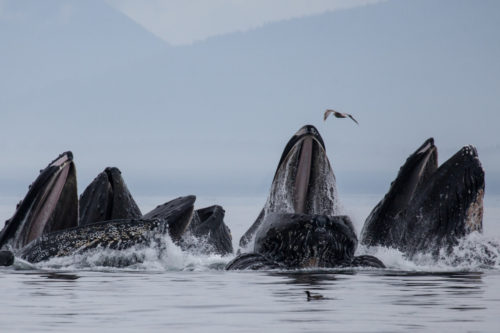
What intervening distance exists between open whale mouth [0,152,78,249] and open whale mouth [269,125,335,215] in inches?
117

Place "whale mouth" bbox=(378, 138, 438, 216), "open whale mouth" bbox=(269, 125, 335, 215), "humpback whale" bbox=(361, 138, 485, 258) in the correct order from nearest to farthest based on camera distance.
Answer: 1. "humpback whale" bbox=(361, 138, 485, 258)
2. "open whale mouth" bbox=(269, 125, 335, 215)
3. "whale mouth" bbox=(378, 138, 438, 216)

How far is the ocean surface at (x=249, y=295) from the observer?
770 centimetres

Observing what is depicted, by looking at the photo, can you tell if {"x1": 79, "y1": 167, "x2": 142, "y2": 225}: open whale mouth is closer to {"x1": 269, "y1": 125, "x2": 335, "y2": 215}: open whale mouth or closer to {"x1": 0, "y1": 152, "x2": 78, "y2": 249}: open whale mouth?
{"x1": 0, "y1": 152, "x2": 78, "y2": 249}: open whale mouth

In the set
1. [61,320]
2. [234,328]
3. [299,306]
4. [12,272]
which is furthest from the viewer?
[12,272]

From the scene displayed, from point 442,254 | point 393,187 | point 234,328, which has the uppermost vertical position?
point 393,187

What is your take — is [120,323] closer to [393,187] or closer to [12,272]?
[12,272]

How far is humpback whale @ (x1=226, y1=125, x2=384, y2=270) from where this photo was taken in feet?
46.2

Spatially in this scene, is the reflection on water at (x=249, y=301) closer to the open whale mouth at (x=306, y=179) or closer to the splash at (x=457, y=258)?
the splash at (x=457, y=258)

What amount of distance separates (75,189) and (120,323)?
7877 millimetres

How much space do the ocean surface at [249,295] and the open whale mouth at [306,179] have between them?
27.4 inches

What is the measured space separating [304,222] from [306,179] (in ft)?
4.43

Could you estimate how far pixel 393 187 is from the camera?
15.9 metres

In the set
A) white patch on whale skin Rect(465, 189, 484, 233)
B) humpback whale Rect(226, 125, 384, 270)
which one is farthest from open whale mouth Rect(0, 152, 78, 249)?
white patch on whale skin Rect(465, 189, 484, 233)

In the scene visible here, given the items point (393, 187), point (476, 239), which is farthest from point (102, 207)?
point (476, 239)
